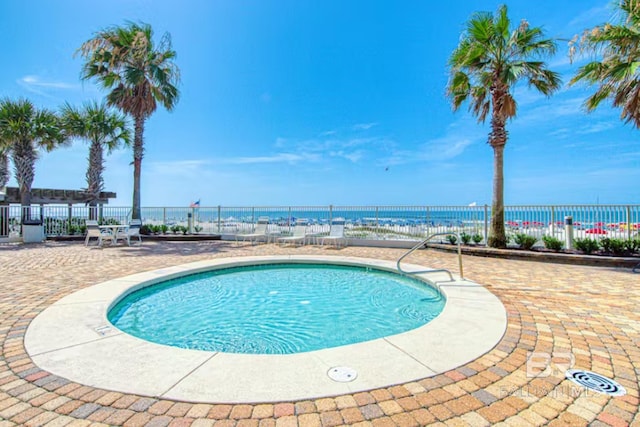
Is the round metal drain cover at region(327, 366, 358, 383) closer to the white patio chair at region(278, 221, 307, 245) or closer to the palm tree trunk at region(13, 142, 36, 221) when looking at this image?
the white patio chair at region(278, 221, 307, 245)

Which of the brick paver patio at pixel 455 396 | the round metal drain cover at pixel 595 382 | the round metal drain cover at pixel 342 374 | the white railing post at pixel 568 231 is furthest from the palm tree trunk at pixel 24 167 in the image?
the white railing post at pixel 568 231

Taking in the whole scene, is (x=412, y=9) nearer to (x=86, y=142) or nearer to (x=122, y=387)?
(x=122, y=387)

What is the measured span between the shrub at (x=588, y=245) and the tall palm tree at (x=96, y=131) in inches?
839

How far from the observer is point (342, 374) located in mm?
2127

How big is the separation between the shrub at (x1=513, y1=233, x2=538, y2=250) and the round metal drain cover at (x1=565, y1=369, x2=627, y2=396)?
23.3 feet

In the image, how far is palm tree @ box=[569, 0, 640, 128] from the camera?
6.46m

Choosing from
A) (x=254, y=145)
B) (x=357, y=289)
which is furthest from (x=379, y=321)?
(x=254, y=145)

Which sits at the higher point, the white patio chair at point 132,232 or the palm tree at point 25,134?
the palm tree at point 25,134

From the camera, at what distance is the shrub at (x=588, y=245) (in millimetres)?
7195

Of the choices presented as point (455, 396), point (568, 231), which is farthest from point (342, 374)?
point (568, 231)

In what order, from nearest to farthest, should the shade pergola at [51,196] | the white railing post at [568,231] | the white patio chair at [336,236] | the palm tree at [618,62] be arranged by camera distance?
the palm tree at [618,62]
the white railing post at [568,231]
the white patio chair at [336,236]
the shade pergola at [51,196]

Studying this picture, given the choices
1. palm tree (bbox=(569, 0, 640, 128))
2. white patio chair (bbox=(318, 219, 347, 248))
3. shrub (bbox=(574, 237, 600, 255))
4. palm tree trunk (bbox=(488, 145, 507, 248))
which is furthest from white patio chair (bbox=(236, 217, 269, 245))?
palm tree (bbox=(569, 0, 640, 128))

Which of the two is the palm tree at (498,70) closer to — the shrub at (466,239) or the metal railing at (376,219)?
the shrub at (466,239)

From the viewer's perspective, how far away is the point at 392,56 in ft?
49.8
